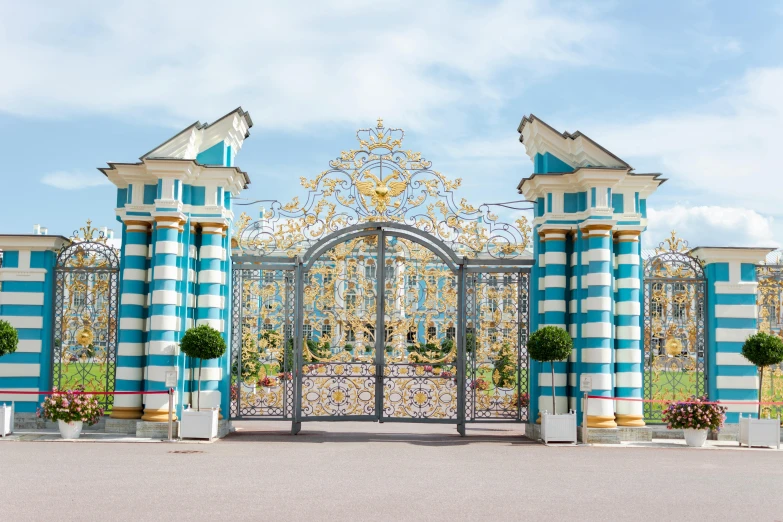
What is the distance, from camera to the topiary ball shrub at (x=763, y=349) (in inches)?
578

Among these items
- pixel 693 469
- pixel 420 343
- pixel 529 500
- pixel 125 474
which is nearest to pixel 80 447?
pixel 125 474

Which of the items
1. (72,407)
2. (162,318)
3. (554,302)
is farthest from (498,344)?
(72,407)

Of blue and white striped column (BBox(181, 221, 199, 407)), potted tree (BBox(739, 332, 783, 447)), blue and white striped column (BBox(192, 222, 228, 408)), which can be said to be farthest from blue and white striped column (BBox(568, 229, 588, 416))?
blue and white striped column (BBox(181, 221, 199, 407))

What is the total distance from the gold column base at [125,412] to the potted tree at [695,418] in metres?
9.46

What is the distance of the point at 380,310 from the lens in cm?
1553

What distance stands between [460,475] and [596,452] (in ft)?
11.9

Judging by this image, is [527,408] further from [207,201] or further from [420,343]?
[207,201]

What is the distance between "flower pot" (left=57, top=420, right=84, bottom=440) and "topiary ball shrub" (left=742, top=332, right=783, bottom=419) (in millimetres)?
11886

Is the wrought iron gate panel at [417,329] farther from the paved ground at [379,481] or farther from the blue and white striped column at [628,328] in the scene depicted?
the blue and white striped column at [628,328]

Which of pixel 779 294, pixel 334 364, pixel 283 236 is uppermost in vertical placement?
pixel 283 236

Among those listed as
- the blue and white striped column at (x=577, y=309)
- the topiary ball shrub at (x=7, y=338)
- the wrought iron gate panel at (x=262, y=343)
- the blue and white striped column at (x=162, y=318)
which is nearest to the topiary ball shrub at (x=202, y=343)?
the blue and white striped column at (x=162, y=318)

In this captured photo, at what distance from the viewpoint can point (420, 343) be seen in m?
15.7

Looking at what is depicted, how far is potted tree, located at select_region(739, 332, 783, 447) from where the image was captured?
47.9 feet

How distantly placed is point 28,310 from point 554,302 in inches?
388
